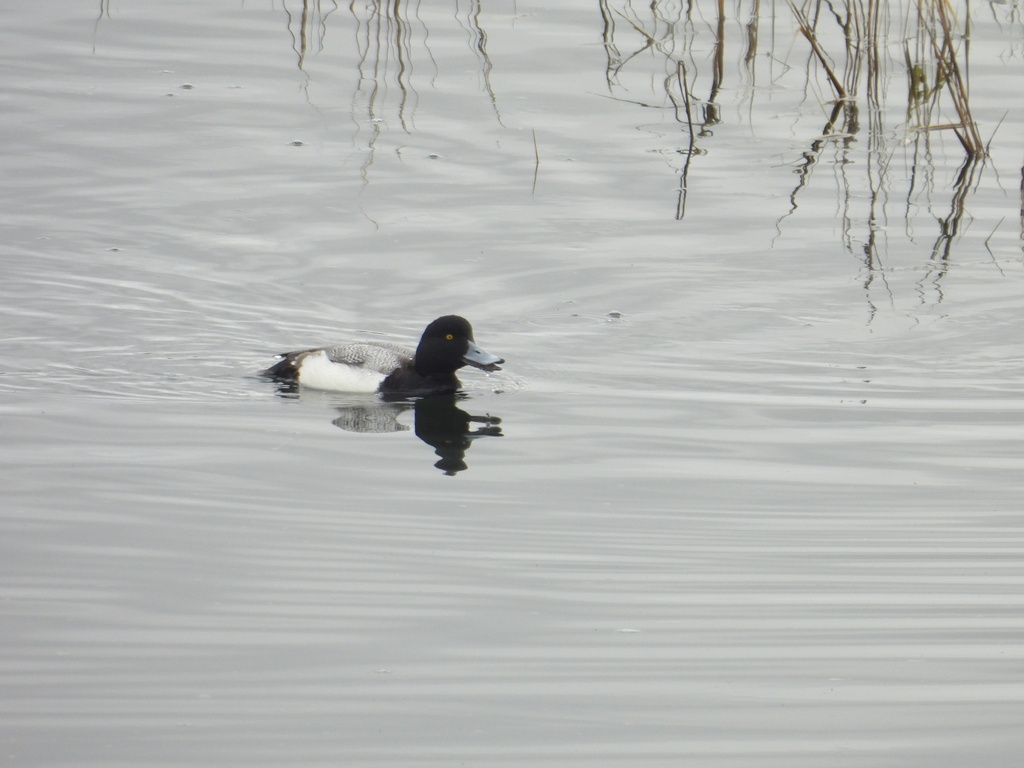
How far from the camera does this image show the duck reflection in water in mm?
7733

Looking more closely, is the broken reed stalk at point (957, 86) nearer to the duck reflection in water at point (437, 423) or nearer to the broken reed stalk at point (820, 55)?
the broken reed stalk at point (820, 55)

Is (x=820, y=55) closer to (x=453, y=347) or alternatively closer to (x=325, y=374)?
(x=453, y=347)

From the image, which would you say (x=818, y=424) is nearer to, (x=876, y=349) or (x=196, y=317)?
(x=876, y=349)

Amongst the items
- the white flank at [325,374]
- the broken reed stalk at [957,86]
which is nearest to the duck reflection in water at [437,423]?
the white flank at [325,374]

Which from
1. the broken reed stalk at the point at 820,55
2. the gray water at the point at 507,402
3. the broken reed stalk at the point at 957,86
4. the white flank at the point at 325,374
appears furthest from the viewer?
the broken reed stalk at the point at 820,55

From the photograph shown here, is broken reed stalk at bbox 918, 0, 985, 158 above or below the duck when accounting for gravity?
above

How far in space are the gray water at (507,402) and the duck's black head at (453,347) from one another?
0.25 meters

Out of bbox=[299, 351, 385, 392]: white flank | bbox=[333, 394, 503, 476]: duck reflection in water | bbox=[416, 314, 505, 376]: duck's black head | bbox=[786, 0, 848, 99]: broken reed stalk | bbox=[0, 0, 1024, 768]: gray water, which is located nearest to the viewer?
bbox=[0, 0, 1024, 768]: gray water

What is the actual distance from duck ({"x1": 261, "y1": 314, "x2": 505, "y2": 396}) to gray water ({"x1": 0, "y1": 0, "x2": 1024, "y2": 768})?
18 cm

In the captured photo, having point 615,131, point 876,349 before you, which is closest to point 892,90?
point 615,131

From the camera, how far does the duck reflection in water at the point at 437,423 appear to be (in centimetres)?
773

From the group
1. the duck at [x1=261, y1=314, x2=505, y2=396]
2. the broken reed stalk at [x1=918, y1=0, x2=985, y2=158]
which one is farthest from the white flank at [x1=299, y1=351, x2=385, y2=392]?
the broken reed stalk at [x1=918, y1=0, x2=985, y2=158]

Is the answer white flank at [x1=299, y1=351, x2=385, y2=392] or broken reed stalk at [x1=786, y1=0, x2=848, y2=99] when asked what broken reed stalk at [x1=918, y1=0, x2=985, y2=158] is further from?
white flank at [x1=299, y1=351, x2=385, y2=392]

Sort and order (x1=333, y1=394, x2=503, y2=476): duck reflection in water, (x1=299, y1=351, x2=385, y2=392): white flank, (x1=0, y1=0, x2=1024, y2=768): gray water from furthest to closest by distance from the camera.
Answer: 1. (x1=299, y1=351, x2=385, y2=392): white flank
2. (x1=333, y1=394, x2=503, y2=476): duck reflection in water
3. (x1=0, y1=0, x2=1024, y2=768): gray water
